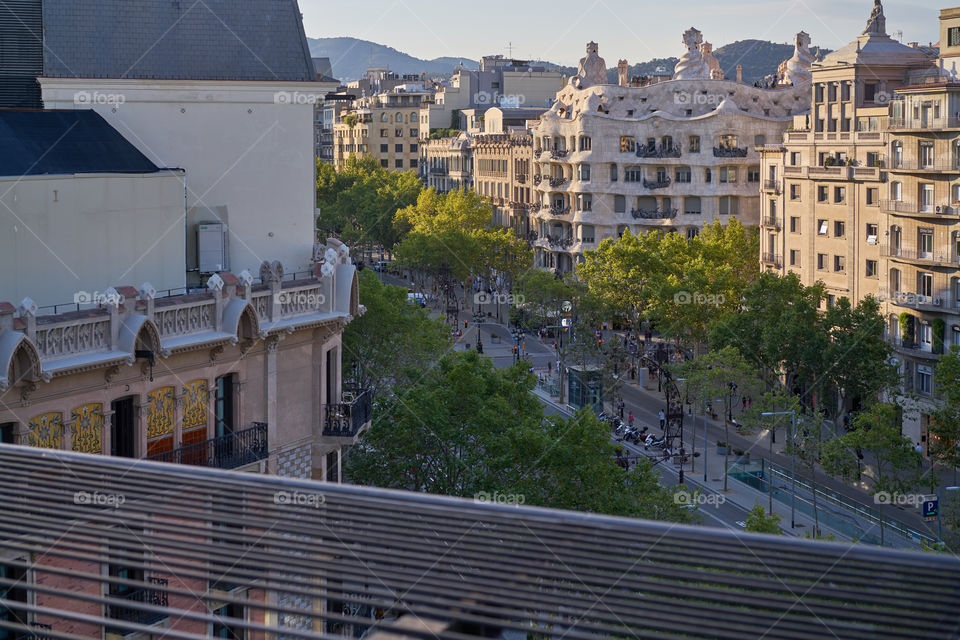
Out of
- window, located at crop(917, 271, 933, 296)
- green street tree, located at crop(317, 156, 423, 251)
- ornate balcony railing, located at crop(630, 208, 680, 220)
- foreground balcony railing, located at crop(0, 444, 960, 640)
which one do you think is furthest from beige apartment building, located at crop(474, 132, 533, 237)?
foreground balcony railing, located at crop(0, 444, 960, 640)

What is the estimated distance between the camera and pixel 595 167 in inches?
4166

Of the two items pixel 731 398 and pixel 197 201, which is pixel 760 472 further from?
pixel 197 201

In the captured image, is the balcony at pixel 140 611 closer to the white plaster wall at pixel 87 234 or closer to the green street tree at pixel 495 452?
the white plaster wall at pixel 87 234

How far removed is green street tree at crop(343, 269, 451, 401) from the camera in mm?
53656

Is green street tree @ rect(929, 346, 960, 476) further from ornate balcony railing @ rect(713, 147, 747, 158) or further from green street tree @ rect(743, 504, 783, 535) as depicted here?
ornate balcony railing @ rect(713, 147, 747, 158)

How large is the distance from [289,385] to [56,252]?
21.4 feet

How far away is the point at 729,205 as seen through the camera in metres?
100

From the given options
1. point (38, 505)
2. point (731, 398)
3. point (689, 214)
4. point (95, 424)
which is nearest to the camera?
point (38, 505)

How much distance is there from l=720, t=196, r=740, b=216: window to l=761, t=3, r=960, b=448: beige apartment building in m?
11.2

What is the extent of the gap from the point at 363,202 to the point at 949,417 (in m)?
96.1

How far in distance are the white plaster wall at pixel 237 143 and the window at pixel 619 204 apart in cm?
7089

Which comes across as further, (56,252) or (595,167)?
(595,167)

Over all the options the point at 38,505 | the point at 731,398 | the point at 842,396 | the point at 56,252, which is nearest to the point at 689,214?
the point at 731,398

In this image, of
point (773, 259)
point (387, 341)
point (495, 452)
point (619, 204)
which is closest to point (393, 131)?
point (619, 204)
